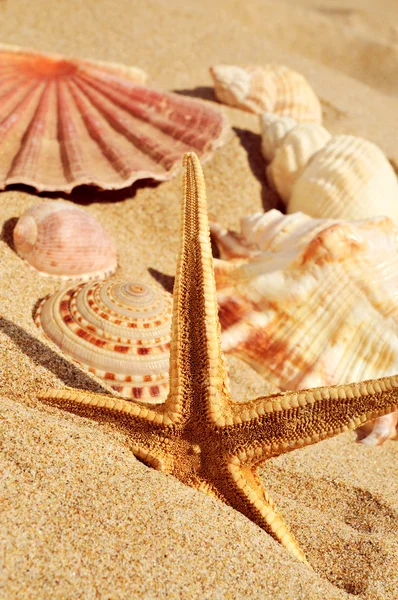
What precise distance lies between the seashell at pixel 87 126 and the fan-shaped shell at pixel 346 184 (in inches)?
22.7

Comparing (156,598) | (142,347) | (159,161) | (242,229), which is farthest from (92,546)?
(159,161)

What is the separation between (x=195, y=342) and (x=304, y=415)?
343mm

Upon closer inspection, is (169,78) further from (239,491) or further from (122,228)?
(239,491)

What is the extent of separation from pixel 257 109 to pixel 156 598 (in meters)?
3.37

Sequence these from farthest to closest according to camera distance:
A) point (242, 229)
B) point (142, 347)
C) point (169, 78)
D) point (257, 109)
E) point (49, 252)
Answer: point (169, 78) → point (257, 109) → point (242, 229) → point (49, 252) → point (142, 347)

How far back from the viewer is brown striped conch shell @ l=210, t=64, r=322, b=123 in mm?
3871

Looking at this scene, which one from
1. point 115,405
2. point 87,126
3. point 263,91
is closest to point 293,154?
point 263,91

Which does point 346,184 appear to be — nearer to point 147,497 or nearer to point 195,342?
point 195,342

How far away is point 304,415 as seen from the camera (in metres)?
1.45

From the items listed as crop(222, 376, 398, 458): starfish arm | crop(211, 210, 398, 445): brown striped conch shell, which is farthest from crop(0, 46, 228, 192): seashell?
crop(222, 376, 398, 458): starfish arm

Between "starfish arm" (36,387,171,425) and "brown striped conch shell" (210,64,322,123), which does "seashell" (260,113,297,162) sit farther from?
"starfish arm" (36,387,171,425)

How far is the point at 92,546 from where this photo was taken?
4.21ft

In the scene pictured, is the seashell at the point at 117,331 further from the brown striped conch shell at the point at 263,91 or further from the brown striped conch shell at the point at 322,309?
the brown striped conch shell at the point at 263,91

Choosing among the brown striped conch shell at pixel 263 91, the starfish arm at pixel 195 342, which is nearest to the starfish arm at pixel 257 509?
the starfish arm at pixel 195 342
